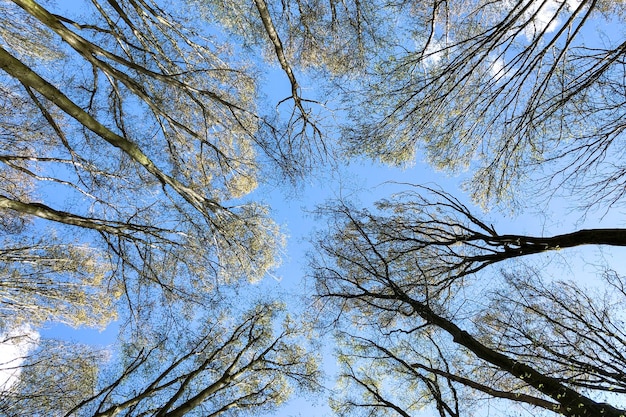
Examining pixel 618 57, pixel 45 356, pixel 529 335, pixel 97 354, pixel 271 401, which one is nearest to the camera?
pixel 618 57

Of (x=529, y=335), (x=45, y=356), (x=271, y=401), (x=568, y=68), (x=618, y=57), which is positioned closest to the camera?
(x=618, y=57)

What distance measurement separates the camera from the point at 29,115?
5.96 meters

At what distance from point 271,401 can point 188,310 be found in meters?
2.83

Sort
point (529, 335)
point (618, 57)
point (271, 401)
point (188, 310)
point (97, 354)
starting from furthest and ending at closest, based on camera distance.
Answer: point (271, 401), point (97, 354), point (188, 310), point (529, 335), point (618, 57)


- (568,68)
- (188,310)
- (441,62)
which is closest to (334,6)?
(441,62)

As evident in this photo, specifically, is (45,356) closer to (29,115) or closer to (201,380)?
(201,380)

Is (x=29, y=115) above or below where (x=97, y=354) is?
above

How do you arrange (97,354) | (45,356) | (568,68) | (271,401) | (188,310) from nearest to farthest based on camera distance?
1. (568,68)
2. (188,310)
3. (45,356)
4. (97,354)
5. (271,401)

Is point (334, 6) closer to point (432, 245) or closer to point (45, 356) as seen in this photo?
point (432, 245)

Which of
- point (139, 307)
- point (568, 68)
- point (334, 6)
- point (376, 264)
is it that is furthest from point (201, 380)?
point (568, 68)

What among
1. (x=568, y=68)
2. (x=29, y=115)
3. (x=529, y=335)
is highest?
(x=29, y=115)

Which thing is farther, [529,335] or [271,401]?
[271,401]

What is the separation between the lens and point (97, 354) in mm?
6672

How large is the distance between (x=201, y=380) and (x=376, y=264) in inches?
154
